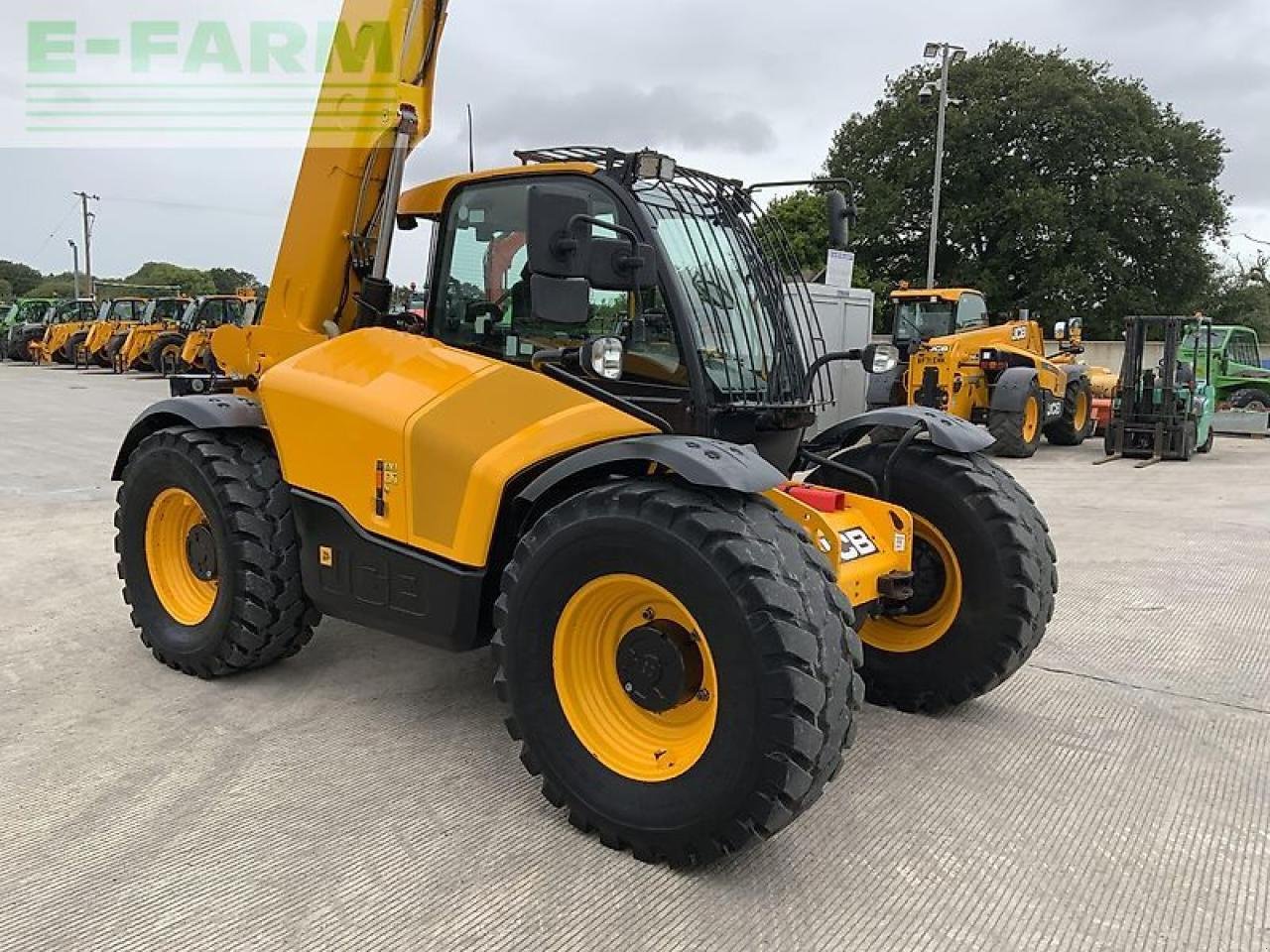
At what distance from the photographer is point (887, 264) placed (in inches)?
1399

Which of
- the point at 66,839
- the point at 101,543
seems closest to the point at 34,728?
the point at 66,839

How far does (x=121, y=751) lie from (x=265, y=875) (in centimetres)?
111

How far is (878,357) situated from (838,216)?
2.66ft

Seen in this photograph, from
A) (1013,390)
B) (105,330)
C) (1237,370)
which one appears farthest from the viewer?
(105,330)

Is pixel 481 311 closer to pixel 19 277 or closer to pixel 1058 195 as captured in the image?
pixel 1058 195

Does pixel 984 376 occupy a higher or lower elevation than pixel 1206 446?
higher

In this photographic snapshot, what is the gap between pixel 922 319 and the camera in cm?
1516

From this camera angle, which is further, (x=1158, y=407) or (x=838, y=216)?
(x=1158, y=407)

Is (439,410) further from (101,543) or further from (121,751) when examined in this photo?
(101,543)

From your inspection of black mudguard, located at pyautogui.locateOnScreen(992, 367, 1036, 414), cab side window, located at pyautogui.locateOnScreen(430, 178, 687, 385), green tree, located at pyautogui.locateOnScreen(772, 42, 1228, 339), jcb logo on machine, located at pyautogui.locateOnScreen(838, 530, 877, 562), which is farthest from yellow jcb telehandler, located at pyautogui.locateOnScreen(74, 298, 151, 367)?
jcb logo on machine, located at pyautogui.locateOnScreen(838, 530, 877, 562)

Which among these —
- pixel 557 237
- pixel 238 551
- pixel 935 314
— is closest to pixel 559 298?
pixel 557 237

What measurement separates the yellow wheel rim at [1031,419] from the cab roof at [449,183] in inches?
428

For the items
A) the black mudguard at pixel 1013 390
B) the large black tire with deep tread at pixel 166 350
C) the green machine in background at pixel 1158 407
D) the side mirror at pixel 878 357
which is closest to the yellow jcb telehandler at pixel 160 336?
the large black tire with deep tread at pixel 166 350

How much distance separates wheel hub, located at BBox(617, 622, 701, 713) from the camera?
291 centimetres
